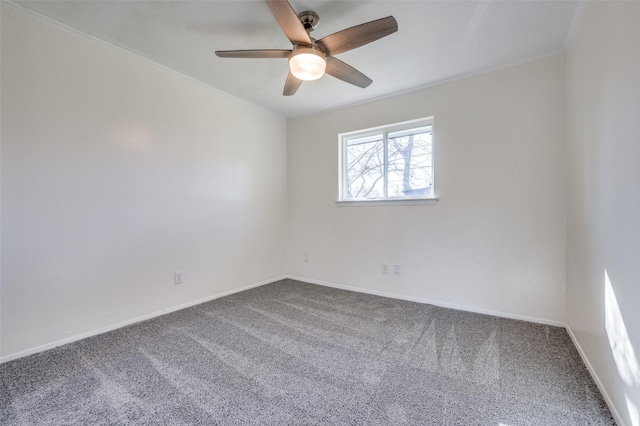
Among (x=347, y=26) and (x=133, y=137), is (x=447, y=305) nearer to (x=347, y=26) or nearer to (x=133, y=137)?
(x=347, y=26)

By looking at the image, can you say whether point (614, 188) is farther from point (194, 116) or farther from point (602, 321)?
point (194, 116)

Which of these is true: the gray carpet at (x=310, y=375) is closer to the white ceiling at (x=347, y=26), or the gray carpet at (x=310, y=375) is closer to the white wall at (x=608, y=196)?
the white wall at (x=608, y=196)

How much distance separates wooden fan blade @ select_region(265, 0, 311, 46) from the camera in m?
1.40

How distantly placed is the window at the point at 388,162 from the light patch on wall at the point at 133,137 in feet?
7.26

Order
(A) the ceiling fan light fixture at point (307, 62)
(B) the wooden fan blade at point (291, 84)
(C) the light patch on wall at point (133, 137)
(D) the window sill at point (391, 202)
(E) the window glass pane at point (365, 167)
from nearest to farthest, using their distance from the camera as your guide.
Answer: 1. (A) the ceiling fan light fixture at point (307, 62)
2. (B) the wooden fan blade at point (291, 84)
3. (C) the light patch on wall at point (133, 137)
4. (D) the window sill at point (391, 202)
5. (E) the window glass pane at point (365, 167)

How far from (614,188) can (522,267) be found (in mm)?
1320

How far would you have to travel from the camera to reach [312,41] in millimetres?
1727

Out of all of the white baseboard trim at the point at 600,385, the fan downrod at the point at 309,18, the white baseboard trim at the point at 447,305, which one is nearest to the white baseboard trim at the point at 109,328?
the white baseboard trim at the point at 447,305

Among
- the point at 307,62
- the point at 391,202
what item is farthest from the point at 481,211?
the point at 307,62

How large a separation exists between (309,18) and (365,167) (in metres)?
1.94

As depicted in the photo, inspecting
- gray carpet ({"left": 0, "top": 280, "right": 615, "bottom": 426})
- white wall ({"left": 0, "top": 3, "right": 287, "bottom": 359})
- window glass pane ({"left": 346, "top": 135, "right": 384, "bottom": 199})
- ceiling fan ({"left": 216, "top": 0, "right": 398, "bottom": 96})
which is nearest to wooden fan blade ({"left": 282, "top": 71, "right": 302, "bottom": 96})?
ceiling fan ({"left": 216, "top": 0, "right": 398, "bottom": 96})

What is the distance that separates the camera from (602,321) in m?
1.46

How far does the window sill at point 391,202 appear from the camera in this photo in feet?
9.51

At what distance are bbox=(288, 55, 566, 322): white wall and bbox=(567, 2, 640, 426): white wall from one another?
0.98ft
